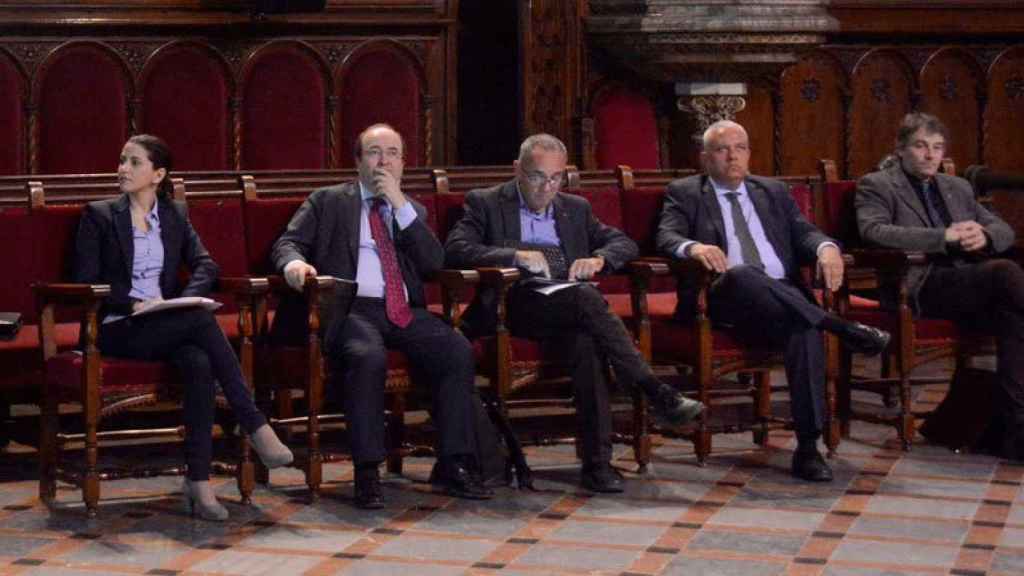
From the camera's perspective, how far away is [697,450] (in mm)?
5965

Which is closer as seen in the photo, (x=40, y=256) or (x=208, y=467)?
(x=208, y=467)

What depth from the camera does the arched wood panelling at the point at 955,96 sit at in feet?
30.6

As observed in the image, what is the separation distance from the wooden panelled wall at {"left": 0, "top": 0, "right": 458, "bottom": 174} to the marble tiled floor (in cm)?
279

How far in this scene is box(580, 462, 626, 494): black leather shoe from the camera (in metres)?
5.56

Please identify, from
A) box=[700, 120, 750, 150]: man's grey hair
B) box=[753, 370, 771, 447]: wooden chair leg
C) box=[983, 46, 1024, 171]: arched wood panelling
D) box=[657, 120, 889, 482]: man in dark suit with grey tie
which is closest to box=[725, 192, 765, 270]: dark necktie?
box=[657, 120, 889, 482]: man in dark suit with grey tie

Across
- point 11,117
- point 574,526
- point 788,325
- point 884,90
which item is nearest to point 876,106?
point 884,90

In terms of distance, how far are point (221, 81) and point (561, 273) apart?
10.3 ft

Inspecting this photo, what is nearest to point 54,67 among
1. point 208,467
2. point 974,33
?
point 208,467

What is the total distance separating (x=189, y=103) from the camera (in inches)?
336

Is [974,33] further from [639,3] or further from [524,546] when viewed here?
[524,546]

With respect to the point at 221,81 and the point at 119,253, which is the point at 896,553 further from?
the point at 221,81

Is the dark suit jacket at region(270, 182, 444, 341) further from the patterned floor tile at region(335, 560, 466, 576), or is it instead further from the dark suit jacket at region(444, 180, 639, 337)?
the patterned floor tile at region(335, 560, 466, 576)

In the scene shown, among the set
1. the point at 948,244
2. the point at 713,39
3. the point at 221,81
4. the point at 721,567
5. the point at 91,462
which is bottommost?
Answer: the point at 721,567

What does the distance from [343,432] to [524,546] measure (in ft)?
5.63
